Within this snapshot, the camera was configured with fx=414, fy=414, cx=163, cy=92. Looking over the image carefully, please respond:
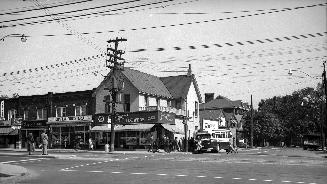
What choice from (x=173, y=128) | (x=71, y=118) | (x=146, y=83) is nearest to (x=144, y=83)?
(x=146, y=83)

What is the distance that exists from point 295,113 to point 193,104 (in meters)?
45.4

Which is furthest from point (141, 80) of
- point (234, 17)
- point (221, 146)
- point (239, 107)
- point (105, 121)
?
point (239, 107)

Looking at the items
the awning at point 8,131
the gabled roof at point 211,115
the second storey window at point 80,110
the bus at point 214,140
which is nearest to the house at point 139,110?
the second storey window at point 80,110

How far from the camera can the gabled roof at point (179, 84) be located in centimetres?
6028

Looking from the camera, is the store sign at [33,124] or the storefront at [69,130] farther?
the store sign at [33,124]

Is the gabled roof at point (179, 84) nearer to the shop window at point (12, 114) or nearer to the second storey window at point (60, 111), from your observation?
the second storey window at point (60, 111)

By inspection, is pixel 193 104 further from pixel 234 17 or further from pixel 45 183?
pixel 45 183

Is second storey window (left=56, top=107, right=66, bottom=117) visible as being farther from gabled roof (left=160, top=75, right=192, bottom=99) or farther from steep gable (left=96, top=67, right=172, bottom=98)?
gabled roof (left=160, top=75, right=192, bottom=99)

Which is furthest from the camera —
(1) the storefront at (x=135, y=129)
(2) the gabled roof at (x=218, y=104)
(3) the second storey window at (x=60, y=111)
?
(2) the gabled roof at (x=218, y=104)

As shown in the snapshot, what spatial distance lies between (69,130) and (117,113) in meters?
7.94

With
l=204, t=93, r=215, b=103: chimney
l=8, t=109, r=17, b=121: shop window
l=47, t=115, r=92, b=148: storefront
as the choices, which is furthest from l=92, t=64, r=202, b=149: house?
l=204, t=93, r=215, b=103: chimney

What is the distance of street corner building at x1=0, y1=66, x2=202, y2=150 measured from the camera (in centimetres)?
5012

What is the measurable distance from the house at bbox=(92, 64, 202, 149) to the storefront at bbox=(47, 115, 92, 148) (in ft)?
5.49

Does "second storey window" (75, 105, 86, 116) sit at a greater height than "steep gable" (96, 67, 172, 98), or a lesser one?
lesser
